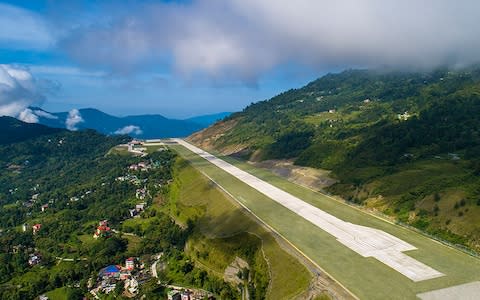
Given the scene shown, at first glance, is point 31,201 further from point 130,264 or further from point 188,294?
point 188,294

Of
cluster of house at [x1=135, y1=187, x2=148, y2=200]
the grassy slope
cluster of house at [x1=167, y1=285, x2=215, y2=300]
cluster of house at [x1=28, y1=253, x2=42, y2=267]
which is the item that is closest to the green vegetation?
cluster of house at [x1=28, y1=253, x2=42, y2=267]

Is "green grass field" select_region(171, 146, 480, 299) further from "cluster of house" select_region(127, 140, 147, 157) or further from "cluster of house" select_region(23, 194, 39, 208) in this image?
"cluster of house" select_region(127, 140, 147, 157)

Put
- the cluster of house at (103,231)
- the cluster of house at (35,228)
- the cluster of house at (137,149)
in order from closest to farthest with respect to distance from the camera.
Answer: the cluster of house at (103,231) < the cluster of house at (35,228) < the cluster of house at (137,149)

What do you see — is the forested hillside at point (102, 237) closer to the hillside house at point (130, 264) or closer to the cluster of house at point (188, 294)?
the hillside house at point (130, 264)

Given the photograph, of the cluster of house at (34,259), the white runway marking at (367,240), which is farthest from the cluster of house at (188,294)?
the cluster of house at (34,259)

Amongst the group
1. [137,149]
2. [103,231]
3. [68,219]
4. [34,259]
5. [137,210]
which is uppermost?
[137,149]

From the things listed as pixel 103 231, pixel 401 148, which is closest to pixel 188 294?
pixel 103 231

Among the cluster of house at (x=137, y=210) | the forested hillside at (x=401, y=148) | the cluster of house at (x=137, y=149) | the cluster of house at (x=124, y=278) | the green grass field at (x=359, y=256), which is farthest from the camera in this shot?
the cluster of house at (x=137, y=149)
